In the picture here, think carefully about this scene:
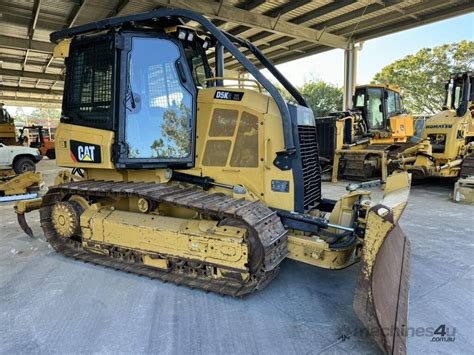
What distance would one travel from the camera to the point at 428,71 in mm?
23391

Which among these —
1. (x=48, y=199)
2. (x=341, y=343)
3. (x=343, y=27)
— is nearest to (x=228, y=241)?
(x=341, y=343)

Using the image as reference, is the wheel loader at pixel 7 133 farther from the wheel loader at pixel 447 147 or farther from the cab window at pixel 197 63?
the wheel loader at pixel 447 147

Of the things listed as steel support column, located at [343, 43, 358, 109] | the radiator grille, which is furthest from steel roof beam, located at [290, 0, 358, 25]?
the radiator grille

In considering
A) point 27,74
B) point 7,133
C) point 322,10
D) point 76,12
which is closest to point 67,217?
point 76,12

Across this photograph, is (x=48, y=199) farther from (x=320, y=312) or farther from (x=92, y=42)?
(x=320, y=312)

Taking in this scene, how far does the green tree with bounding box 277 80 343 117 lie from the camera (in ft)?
83.3

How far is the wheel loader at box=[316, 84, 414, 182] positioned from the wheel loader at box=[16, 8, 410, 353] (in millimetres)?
6610

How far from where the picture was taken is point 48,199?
4496 millimetres

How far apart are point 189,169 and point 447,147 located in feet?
25.6

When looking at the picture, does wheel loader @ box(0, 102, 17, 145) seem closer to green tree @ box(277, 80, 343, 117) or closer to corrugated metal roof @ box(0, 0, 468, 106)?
corrugated metal roof @ box(0, 0, 468, 106)

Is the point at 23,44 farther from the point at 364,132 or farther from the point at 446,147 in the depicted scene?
the point at 446,147

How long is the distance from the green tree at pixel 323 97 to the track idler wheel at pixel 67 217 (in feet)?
71.7

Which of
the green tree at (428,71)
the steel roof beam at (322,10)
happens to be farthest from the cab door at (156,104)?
the green tree at (428,71)

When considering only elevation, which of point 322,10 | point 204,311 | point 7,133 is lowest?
point 204,311
